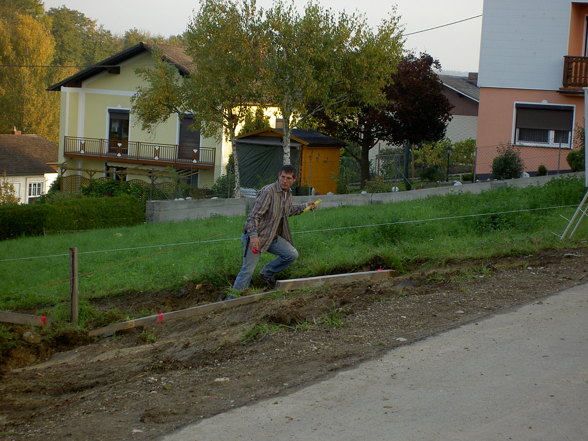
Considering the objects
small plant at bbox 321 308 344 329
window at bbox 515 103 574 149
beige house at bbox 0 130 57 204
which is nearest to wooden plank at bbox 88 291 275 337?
small plant at bbox 321 308 344 329

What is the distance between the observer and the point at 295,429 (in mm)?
5230

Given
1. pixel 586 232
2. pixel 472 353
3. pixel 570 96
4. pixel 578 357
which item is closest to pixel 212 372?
pixel 472 353

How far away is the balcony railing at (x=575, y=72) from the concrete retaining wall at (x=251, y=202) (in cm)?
542

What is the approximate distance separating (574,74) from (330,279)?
18535mm

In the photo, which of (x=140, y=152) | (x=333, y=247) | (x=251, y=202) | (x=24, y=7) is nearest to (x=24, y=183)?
(x=140, y=152)

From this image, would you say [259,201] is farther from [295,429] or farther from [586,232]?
[586,232]

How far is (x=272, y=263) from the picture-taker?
10547 millimetres

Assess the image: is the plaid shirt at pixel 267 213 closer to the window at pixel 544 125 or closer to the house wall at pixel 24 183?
the window at pixel 544 125

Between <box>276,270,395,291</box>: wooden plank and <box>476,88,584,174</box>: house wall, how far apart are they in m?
15.8

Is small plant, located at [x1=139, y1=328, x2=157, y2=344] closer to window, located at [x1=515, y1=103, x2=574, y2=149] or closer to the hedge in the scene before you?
the hedge

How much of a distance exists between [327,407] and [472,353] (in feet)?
5.73

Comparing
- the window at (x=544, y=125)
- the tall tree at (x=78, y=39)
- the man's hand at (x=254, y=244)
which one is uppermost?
the tall tree at (x=78, y=39)

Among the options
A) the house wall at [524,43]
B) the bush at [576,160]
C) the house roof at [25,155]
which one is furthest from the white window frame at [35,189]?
the bush at [576,160]

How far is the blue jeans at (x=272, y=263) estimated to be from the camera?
9.88 m
